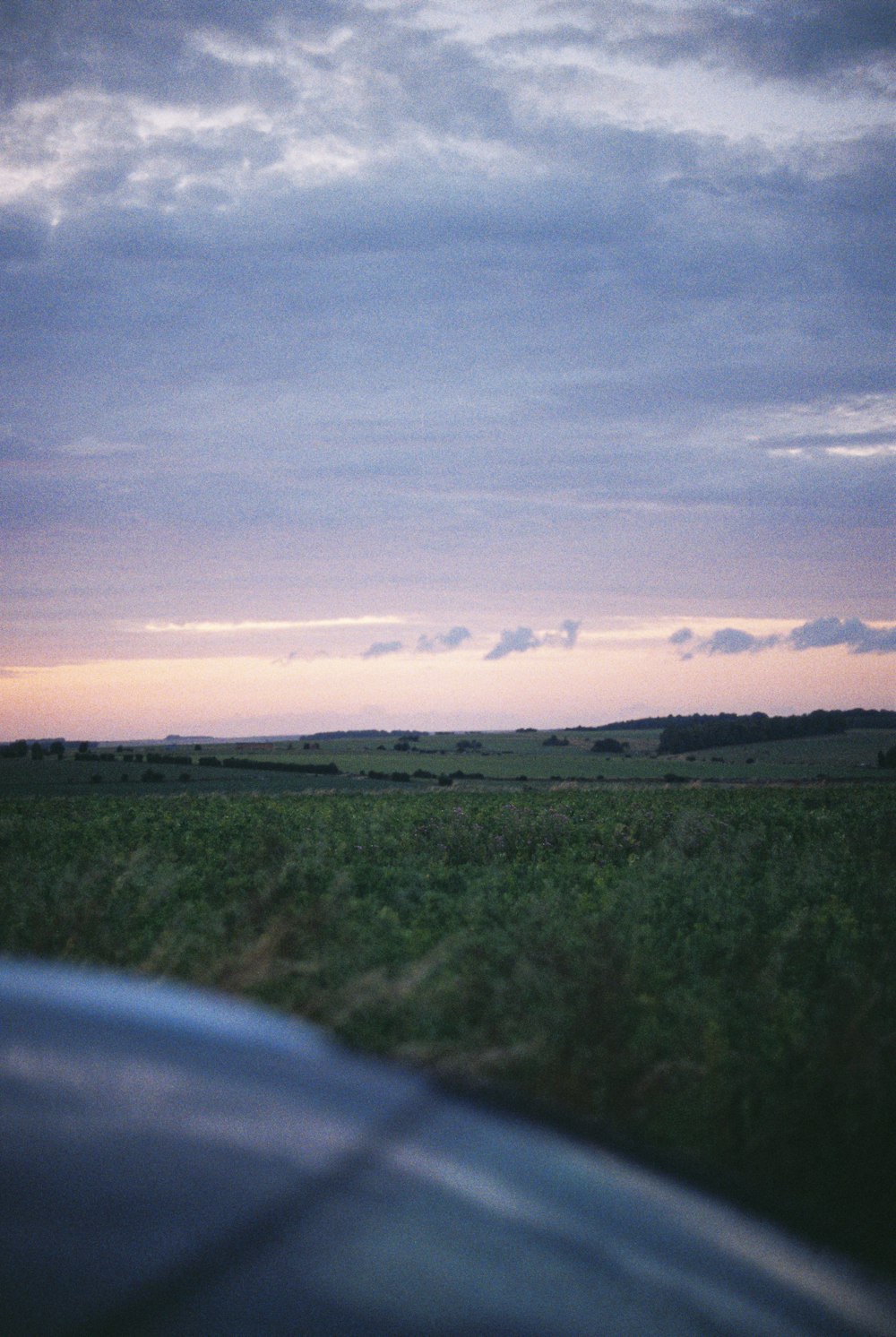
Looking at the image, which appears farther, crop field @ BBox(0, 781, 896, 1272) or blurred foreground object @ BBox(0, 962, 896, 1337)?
crop field @ BBox(0, 781, 896, 1272)

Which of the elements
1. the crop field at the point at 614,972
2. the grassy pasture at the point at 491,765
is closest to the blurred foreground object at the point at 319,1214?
the crop field at the point at 614,972

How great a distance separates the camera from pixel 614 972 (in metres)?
4.79

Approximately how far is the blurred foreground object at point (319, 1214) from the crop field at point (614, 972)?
38cm

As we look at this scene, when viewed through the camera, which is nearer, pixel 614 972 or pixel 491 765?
pixel 614 972

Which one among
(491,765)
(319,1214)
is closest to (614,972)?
(319,1214)

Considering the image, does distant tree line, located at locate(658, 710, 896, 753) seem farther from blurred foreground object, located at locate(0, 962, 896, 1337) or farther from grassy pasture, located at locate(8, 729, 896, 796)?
blurred foreground object, located at locate(0, 962, 896, 1337)

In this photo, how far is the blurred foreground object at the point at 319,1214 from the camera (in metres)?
1.25

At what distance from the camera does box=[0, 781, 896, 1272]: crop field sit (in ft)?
12.1

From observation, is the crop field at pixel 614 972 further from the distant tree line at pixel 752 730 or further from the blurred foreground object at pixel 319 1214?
the distant tree line at pixel 752 730

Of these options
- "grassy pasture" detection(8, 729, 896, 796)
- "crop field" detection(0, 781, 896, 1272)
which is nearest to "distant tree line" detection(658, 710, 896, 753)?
"grassy pasture" detection(8, 729, 896, 796)

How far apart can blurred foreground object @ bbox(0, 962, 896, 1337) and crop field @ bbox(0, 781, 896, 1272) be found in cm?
38

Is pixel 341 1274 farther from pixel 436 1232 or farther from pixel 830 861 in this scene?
pixel 830 861

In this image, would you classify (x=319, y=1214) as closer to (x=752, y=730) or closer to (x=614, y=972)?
(x=614, y=972)

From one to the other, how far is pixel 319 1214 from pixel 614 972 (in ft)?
12.1
